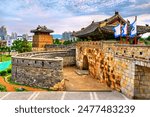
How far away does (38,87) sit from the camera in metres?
15.5

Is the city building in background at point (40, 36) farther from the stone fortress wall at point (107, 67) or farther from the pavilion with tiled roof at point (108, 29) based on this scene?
the pavilion with tiled roof at point (108, 29)

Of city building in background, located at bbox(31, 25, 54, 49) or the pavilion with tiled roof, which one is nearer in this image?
the pavilion with tiled roof

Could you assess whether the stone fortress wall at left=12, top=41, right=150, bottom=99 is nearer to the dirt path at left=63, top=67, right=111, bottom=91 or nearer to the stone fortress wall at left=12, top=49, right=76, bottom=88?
the stone fortress wall at left=12, top=49, right=76, bottom=88

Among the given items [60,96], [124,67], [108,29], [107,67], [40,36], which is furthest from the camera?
[40,36]

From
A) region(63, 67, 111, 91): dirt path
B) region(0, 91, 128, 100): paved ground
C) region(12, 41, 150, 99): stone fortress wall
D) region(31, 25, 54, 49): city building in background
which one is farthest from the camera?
region(31, 25, 54, 49): city building in background

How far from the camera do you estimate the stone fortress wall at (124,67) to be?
10.2 metres

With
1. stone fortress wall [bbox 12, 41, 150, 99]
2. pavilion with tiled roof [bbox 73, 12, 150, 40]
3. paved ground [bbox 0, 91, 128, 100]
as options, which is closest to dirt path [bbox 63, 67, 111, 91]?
stone fortress wall [bbox 12, 41, 150, 99]

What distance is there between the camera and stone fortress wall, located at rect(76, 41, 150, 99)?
10.2 metres

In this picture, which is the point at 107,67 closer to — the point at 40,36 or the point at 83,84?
the point at 83,84

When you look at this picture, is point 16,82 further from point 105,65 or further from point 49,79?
point 105,65

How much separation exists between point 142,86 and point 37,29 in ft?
85.6

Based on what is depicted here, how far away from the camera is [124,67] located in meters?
11.5

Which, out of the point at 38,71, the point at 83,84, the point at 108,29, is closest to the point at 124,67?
the point at 83,84

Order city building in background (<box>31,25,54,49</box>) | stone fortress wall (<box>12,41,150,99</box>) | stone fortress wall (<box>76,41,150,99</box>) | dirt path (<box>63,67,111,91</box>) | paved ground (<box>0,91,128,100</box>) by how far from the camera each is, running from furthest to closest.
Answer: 1. city building in background (<box>31,25,54,49</box>)
2. dirt path (<box>63,67,111,91</box>)
3. paved ground (<box>0,91,128,100</box>)
4. stone fortress wall (<box>12,41,150,99</box>)
5. stone fortress wall (<box>76,41,150,99</box>)
